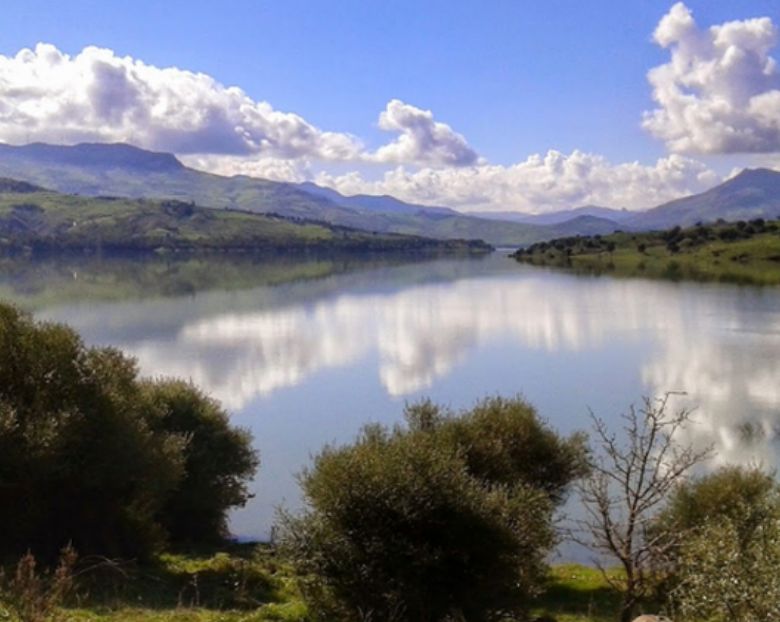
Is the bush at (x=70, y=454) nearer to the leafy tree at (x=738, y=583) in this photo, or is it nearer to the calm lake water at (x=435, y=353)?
the calm lake water at (x=435, y=353)

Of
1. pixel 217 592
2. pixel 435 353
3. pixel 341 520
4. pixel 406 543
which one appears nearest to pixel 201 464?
pixel 217 592

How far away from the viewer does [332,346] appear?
101 metres

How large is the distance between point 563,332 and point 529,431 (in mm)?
76633

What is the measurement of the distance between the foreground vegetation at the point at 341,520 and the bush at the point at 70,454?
7cm

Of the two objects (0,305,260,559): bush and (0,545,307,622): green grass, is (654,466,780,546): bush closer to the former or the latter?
(0,545,307,622): green grass

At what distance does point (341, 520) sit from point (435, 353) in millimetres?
72875

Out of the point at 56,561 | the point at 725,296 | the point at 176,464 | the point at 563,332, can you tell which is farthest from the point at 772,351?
the point at 56,561

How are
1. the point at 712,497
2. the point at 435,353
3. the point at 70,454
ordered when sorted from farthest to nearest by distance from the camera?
the point at 435,353
the point at 712,497
the point at 70,454

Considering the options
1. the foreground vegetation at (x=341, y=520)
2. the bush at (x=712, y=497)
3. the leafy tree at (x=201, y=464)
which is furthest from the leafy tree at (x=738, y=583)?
the leafy tree at (x=201, y=464)

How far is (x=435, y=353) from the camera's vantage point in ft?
312

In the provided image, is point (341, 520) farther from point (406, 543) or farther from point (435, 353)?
point (435, 353)

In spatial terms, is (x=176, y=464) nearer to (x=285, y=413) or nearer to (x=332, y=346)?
(x=285, y=413)

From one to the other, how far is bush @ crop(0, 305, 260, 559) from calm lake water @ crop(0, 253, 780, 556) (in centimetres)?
1119

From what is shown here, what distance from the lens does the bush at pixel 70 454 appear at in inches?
1058
